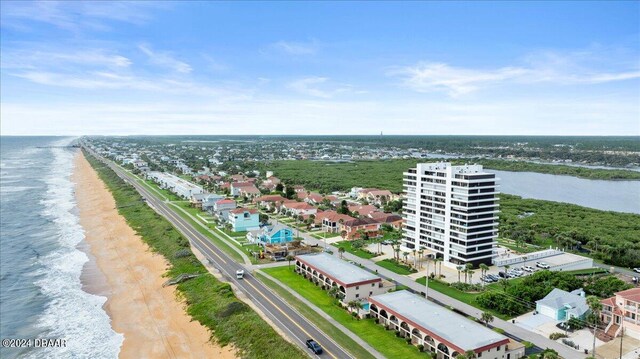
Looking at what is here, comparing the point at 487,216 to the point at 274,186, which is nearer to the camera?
the point at 487,216

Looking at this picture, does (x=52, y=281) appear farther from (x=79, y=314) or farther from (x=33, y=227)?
(x=33, y=227)

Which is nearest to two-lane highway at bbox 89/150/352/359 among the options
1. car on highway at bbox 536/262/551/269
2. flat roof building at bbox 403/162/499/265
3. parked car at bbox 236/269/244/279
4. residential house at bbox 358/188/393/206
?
parked car at bbox 236/269/244/279

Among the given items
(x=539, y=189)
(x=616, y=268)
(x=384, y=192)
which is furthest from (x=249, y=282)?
(x=539, y=189)

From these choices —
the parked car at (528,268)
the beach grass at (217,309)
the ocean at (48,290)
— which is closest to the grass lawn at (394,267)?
the parked car at (528,268)

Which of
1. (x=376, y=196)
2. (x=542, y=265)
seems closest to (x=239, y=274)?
(x=542, y=265)

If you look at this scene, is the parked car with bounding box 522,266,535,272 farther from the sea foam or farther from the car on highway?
the sea foam
